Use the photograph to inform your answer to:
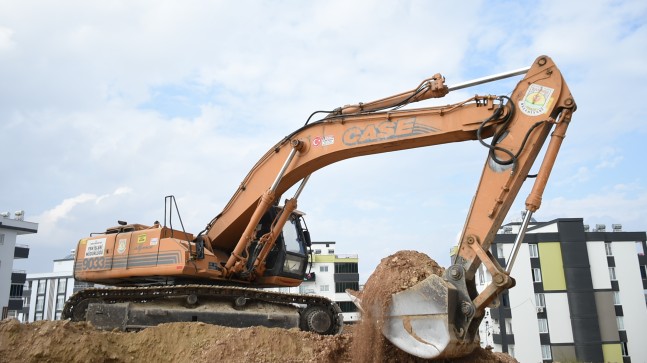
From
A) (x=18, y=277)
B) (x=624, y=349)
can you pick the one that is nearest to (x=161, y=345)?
(x=624, y=349)

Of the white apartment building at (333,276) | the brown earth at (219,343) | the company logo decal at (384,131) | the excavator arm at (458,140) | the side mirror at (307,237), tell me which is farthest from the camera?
the white apartment building at (333,276)

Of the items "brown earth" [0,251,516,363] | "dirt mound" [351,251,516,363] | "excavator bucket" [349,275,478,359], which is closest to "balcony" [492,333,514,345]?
"brown earth" [0,251,516,363]

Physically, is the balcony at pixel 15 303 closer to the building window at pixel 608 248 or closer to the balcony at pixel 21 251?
the balcony at pixel 21 251

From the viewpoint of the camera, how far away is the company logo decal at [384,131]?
7.88 meters

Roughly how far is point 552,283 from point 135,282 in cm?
4255

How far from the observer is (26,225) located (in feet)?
156

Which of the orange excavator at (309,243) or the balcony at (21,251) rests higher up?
the balcony at (21,251)

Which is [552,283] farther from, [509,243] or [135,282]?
[135,282]

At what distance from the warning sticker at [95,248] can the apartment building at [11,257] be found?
38.3 m

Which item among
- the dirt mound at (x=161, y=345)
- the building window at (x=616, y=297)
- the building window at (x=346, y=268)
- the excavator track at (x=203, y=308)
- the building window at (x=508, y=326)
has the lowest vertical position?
the building window at (x=508, y=326)

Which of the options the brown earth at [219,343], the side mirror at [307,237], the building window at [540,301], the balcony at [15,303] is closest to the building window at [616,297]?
the building window at [540,301]

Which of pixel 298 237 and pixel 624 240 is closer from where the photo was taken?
pixel 298 237

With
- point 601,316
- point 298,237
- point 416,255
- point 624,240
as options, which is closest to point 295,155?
point 298,237

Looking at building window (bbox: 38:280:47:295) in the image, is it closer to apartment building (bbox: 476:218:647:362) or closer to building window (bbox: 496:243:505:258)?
apartment building (bbox: 476:218:647:362)
